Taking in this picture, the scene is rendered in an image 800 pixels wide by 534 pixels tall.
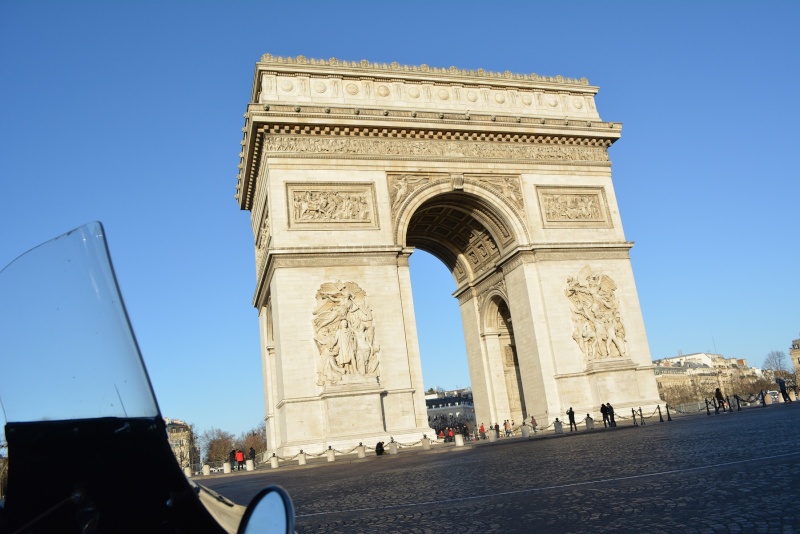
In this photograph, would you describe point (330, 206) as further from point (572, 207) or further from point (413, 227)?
point (572, 207)

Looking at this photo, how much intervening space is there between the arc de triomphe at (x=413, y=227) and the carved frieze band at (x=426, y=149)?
0.17 ft

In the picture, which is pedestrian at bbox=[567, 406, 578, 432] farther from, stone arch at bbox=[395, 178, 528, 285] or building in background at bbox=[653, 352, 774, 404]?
building in background at bbox=[653, 352, 774, 404]

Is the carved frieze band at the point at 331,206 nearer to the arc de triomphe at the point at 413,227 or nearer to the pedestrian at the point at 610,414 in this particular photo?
the arc de triomphe at the point at 413,227

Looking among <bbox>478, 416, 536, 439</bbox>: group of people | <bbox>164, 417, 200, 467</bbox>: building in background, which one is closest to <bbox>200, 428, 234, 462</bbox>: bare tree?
<bbox>164, 417, 200, 467</bbox>: building in background

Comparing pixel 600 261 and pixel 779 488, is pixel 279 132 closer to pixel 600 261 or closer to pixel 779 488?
pixel 600 261

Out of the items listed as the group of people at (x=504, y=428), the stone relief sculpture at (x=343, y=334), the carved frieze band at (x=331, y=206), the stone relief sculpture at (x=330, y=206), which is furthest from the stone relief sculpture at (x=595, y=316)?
the stone relief sculpture at (x=330, y=206)

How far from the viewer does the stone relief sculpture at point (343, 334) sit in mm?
19719

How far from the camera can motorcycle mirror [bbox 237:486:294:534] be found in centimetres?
141

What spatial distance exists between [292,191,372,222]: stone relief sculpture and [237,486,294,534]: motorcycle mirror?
1980 centimetres

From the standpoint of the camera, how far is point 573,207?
24.5 meters

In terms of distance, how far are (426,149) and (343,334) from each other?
7606 millimetres

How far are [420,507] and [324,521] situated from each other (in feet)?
2.72

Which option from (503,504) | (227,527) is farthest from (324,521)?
(227,527)

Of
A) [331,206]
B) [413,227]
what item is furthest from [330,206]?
[413,227]
